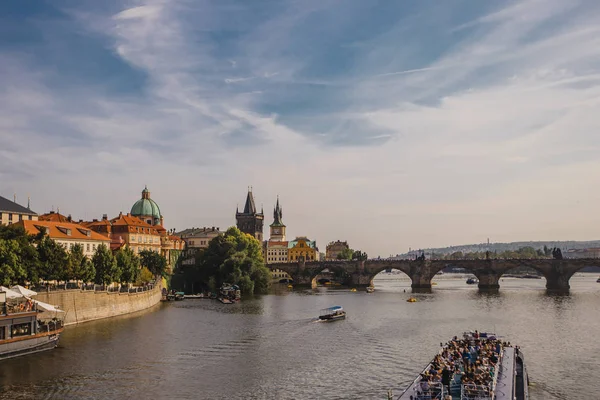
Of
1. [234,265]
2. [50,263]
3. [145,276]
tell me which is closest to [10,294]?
[50,263]

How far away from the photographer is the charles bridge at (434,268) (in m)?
160

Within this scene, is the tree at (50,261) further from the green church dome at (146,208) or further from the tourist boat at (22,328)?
the green church dome at (146,208)

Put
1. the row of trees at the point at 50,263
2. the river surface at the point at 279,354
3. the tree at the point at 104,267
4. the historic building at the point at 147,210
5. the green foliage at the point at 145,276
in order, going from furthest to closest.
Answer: the historic building at the point at 147,210 → the green foliage at the point at 145,276 → the tree at the point at 104,267 → the row of trees at the point at 50,263 → the river surface at the point at 279,354

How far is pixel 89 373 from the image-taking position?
53438 millimetres

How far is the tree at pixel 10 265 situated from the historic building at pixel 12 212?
33107 mm

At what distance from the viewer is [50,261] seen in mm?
81312

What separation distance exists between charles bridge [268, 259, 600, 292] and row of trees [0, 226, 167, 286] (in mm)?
86017

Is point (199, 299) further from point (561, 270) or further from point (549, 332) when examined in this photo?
point (561, 270)

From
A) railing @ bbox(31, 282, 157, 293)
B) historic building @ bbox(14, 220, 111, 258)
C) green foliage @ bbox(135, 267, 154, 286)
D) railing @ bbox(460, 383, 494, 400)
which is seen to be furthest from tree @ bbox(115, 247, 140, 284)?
railing @ bbox(460, 383, 494, 400)

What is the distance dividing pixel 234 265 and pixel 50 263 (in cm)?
6782

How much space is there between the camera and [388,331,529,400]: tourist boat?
40.1 m

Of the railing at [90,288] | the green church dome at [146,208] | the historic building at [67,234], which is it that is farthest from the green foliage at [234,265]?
the railing at [90,288]

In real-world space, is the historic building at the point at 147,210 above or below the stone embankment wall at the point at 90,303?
above

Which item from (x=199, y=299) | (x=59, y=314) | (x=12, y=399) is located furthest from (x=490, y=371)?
(x=199, y=299)
